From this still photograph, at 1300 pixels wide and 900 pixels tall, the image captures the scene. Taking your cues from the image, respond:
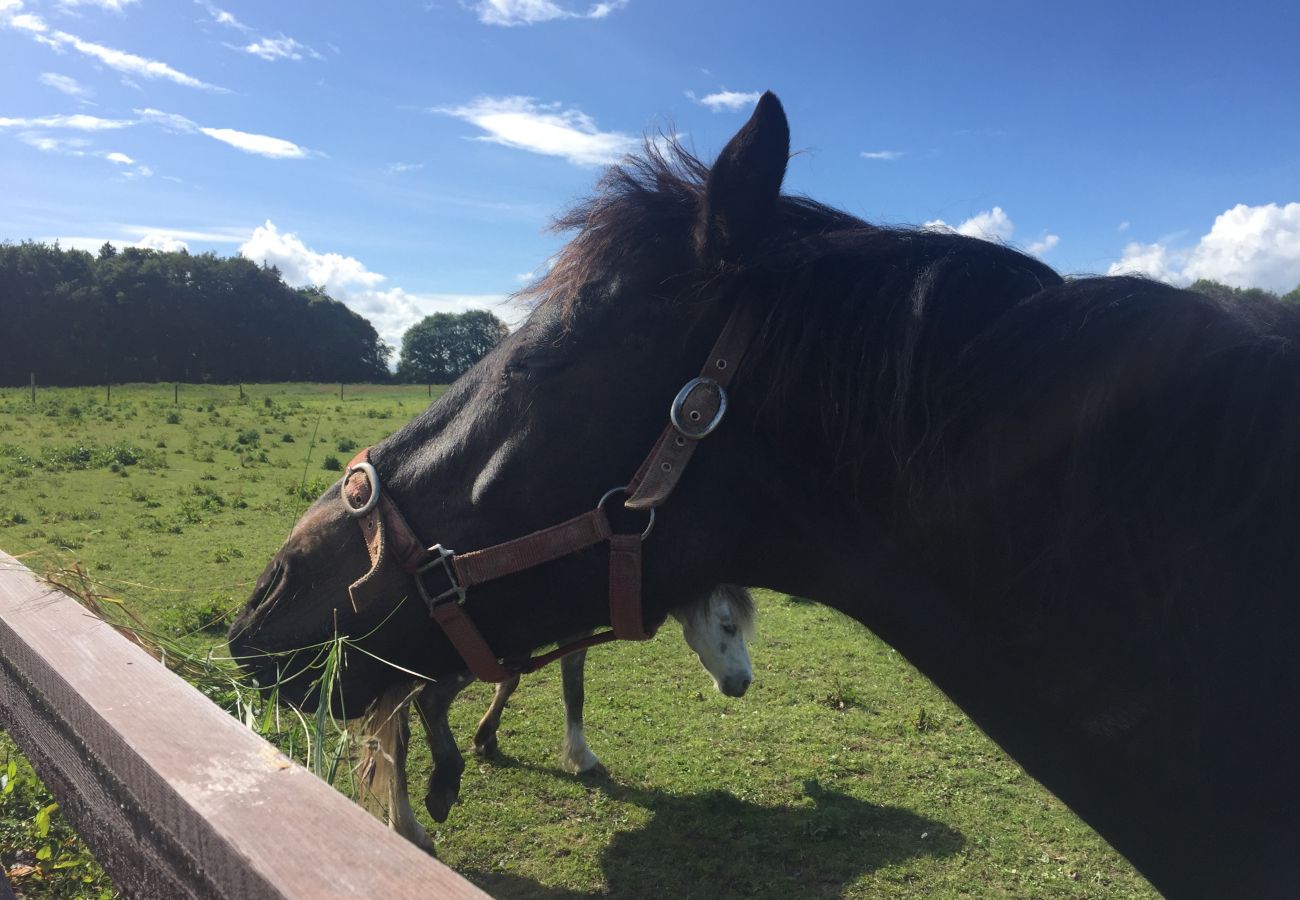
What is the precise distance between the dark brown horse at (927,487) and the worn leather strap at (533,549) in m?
0.02

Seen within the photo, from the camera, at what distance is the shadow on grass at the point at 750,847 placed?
3809 mm

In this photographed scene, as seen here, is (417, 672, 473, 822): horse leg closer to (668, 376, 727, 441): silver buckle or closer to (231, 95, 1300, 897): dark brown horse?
(231, 95, 1300, 897): dark brown horse

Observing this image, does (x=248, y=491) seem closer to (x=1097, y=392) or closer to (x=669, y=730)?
(x=669, y=730)


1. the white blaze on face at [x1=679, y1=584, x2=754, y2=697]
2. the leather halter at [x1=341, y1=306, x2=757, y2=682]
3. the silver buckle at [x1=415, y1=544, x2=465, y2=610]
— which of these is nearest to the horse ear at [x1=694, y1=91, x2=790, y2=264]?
the leather halter at [x1=341, y1=306, x2=757, y2=682]

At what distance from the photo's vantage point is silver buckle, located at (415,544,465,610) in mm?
1577

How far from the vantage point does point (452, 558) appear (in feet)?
5.16

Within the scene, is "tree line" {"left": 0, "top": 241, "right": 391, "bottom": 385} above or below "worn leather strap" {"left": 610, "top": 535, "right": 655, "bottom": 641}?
above

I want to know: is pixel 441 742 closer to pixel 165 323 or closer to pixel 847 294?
pixel 847 294

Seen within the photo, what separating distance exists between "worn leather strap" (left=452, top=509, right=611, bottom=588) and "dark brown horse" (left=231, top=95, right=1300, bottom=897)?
Result: 2 centimetres

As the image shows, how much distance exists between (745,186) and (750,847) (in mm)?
3736

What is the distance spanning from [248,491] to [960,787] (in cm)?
1194

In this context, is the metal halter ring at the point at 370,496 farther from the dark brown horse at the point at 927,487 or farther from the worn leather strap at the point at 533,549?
the worn leather strap at the point at 533,549

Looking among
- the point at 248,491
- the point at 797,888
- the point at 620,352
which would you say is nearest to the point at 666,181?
the point at 620,352

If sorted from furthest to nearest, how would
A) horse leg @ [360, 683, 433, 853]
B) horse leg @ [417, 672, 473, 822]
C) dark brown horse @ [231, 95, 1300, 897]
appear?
horse leg @ [417, 672, 473, 822]
horse leg @ [360, 683, 433, 853]
dark brown horse @ [231, 95, 1300, 897]
